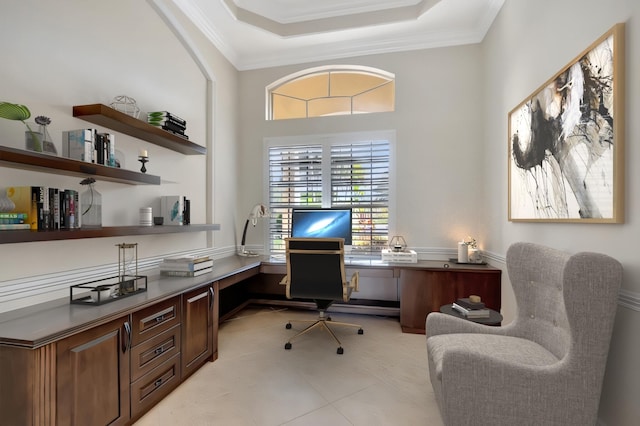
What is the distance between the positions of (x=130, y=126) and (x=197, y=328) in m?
1.60

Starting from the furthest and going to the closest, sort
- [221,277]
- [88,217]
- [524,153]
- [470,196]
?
[470,196] < [221,277] < [524,153] < [88,217]

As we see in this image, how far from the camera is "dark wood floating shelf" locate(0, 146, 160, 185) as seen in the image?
1.48m

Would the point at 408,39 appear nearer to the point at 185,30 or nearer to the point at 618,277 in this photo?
the point at 185,30

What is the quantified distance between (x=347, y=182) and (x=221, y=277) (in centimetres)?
201

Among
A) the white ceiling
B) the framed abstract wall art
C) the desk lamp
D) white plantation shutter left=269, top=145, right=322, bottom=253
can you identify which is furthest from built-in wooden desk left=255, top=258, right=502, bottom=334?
the white ceiling

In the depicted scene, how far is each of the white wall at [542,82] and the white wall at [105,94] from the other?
306cm

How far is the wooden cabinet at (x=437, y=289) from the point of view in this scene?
3.18m

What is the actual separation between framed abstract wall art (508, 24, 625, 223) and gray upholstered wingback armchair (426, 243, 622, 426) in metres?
0.35

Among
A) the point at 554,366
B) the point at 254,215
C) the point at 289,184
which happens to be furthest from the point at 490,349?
the point at 289,184

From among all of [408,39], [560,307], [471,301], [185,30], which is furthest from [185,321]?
[408,39]

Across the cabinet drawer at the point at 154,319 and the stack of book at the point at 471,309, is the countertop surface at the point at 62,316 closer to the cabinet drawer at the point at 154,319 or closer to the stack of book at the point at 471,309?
the cabinet drawer at the point at 154,319

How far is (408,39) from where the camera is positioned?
380 centimetres

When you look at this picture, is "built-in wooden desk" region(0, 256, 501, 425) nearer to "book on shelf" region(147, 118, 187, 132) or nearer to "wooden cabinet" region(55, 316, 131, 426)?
"wooden cabinet" region(55, 316, 131, 426)

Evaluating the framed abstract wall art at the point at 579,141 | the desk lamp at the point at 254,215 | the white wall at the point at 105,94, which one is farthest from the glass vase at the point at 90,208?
the framed abstract wall art at the point at 579,141
